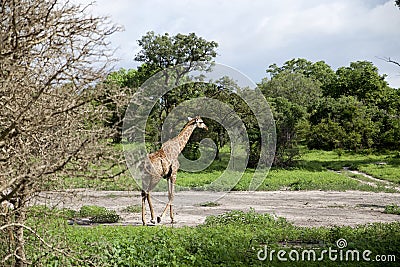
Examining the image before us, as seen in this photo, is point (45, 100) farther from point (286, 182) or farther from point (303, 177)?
point (303, 177)

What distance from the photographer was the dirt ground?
40.0 feet

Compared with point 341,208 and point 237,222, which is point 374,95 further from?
point 237,222

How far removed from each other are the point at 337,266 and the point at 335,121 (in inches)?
1065

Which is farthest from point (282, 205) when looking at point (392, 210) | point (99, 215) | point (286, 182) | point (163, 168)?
point (99, 215)

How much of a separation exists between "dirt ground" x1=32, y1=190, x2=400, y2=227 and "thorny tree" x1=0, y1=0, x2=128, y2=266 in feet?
18.6

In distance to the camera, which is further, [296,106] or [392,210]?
[296,106]

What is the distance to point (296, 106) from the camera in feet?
88.9

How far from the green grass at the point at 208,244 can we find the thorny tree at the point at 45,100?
1.59 meters

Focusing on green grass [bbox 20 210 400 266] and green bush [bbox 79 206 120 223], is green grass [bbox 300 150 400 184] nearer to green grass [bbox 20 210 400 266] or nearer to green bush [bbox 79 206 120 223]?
green grass [bbox 20 210 400 266]

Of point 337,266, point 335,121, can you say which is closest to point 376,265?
point 337,266

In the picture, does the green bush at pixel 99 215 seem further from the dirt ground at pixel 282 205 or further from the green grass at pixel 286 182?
the green grass at pixel 286 182

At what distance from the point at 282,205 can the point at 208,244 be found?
731 centimetres

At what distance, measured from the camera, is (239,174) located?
845 inches

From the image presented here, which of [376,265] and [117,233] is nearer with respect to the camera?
[376,265]
